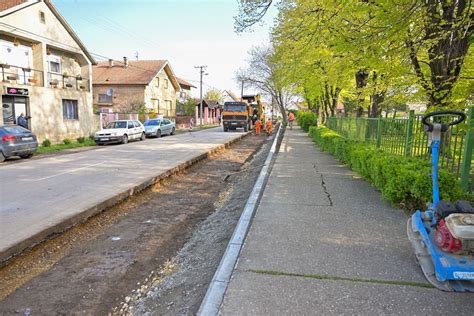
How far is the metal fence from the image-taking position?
4.96m

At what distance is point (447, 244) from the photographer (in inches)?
121

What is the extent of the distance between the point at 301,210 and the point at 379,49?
4.10 meters

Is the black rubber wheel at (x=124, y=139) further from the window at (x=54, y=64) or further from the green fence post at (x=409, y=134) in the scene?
the green fence post at (x=409, y=134)

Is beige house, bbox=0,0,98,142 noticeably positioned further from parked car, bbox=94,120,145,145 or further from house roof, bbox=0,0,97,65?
parked car, bbox=94,120,145,145

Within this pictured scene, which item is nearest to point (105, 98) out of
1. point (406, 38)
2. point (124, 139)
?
point (124, 139)

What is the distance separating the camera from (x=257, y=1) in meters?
7.83

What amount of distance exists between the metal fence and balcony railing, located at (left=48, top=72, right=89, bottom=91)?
68.5 feet

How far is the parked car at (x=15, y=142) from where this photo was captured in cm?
A: 1335

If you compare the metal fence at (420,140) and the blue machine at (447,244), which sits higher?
the metal fence at (420,140)

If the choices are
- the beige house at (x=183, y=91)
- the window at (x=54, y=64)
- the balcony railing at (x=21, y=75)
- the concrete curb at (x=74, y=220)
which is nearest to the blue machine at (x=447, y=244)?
the concrete curb at (x=74, y=220)

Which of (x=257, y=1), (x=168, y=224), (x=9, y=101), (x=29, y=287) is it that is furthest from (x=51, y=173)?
(x=9, y=101)

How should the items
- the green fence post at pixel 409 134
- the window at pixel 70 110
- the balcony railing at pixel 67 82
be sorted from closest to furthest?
the green fence post at pixel 409 134
the balcony railing at pixel 67 82
the window at pixel 70 110

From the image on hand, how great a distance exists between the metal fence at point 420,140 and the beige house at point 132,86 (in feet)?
106

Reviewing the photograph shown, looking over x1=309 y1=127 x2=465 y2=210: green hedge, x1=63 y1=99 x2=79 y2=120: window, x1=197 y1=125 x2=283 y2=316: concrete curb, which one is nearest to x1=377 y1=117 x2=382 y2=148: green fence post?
x1=309 y1=127 x2=465 y2=210: green hedge
